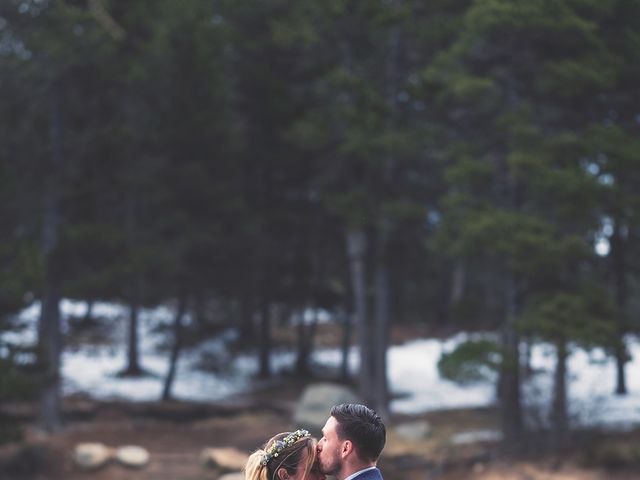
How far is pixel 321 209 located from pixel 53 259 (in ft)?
31.4

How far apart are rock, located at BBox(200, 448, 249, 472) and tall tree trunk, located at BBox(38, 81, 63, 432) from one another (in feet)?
14.8

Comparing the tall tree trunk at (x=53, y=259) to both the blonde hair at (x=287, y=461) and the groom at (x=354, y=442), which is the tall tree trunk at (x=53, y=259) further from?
the groom at (x=354, y=442)

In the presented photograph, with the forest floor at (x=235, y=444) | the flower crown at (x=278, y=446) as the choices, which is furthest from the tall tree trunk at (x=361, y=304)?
the flower crown at (x=278, y=446)

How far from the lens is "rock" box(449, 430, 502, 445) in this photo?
1864 centimetres

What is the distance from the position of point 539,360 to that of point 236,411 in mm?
15133

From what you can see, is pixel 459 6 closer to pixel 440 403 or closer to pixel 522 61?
pixel 522 61

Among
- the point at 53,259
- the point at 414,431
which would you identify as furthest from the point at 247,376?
the point at 53,259

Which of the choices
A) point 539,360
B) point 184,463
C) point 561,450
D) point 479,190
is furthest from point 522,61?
point 539,360

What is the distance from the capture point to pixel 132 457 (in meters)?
17.8

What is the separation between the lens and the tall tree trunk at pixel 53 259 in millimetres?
19797

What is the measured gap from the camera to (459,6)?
65.9 feet

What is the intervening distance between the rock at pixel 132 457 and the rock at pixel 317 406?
151 inches

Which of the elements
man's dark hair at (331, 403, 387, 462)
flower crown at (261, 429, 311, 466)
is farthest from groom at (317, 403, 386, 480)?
flower crown at (261, 429, 311, 466)

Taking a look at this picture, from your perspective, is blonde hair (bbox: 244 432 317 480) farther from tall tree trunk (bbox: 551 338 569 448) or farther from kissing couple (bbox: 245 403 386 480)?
tall tree trunk (bbox: 551 338 569 448)
